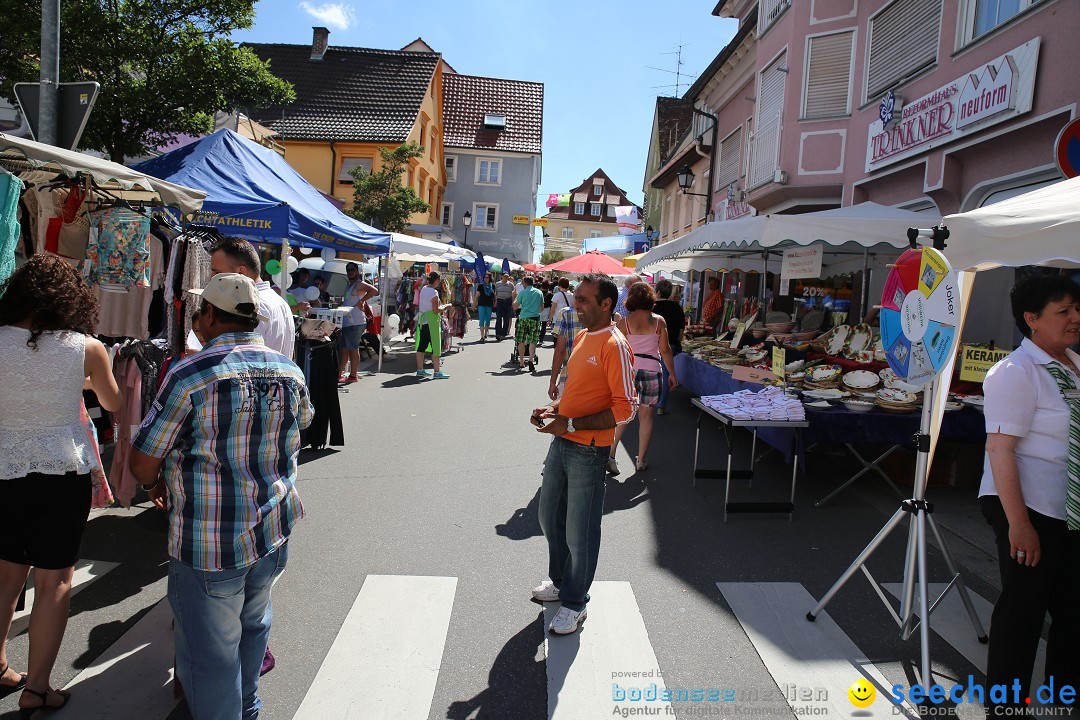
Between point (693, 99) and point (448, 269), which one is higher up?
point (693, 99)

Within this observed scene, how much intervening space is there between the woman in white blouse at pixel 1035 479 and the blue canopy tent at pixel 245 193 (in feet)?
23.0

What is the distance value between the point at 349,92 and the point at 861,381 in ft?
99.3

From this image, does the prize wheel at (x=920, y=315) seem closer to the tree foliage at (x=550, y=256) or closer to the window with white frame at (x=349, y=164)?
the window with white frame at (x=349, y=164)

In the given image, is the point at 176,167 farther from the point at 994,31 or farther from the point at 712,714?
the point at 994,31

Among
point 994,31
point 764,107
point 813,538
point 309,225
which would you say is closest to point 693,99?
point 764,107

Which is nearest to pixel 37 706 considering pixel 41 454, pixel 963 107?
pixel 41 454

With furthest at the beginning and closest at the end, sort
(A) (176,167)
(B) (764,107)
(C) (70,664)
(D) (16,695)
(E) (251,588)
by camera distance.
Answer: (B) (764,107) < (A) (176,167) < (C) (70,664) < (D) (16,695) < (E) (251,588)

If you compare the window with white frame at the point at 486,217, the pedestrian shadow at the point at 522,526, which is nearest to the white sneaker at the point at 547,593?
the pedestrian shadow at the point at 522,526

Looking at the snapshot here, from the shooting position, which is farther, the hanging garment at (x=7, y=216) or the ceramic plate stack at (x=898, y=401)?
the ceramic plate stack at (x=898, y=401)

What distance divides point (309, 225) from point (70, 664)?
6.22 m

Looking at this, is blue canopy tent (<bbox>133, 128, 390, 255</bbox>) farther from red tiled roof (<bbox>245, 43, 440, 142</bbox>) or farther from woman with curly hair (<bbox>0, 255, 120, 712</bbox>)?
red tiled roof (<bbox>245, 43, 440, 142</bbox>)

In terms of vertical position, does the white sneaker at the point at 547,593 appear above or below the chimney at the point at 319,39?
below

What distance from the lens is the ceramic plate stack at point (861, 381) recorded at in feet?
22.3

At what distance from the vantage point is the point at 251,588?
250cm
